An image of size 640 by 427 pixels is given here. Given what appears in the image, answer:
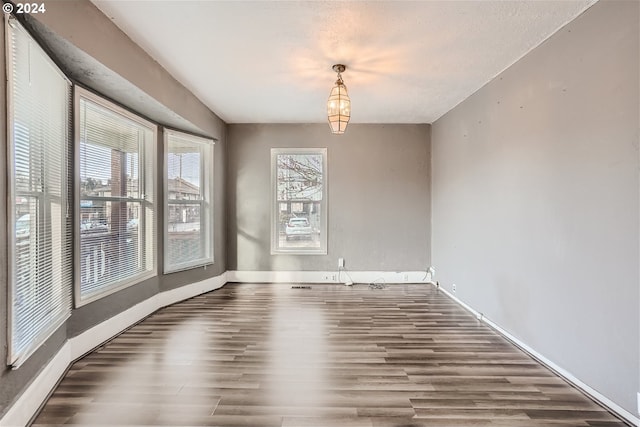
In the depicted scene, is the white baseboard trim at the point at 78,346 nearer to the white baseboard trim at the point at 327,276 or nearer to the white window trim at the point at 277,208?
the white baseboard trim at the point at 327,276

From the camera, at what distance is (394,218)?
4.98 m

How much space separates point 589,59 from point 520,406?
7.74ft

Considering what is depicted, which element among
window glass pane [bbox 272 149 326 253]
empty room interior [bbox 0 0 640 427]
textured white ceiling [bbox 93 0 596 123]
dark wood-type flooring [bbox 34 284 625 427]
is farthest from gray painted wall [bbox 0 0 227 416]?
window glass pane [bbox 272 149 326 253]

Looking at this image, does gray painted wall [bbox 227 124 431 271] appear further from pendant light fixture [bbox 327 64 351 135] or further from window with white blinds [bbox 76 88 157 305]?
pendant light fixture [bbox 327 64 351 135]

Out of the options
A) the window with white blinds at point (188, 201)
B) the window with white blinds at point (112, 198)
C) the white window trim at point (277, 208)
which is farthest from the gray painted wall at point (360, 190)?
the window with white blinds at point (112, 198)

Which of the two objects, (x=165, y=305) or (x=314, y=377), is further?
(x=165, y=305)

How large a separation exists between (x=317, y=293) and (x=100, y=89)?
3.47 metres

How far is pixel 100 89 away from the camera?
2654 mm

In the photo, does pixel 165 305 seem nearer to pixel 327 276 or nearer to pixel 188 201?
pixel 188 201

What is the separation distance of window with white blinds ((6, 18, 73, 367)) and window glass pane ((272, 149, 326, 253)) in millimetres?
2928

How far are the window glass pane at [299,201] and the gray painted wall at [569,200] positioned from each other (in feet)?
7.89

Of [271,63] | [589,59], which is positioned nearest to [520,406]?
[589,59]

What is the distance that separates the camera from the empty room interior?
5.92 ft

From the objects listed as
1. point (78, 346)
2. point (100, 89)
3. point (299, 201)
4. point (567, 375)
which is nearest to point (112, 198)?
point (100, 89)
